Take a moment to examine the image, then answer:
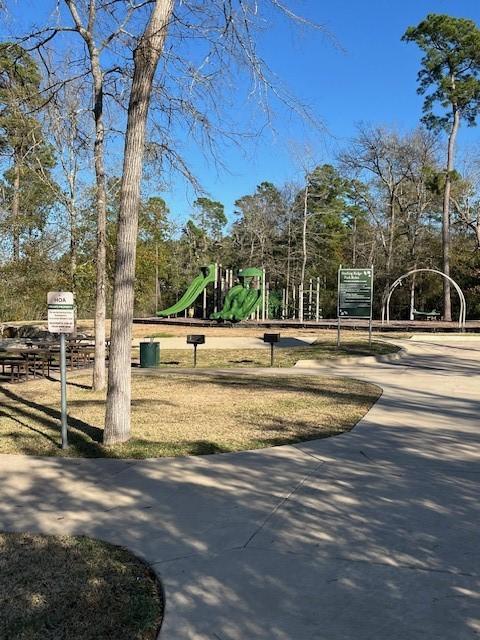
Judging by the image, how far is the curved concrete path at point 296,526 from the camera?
2.92 meters

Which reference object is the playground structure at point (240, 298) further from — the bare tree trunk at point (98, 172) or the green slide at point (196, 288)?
the bare tree trunk at point (98, 172)

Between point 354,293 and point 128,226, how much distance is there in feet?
46.0

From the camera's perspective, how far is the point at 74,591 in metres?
3.12

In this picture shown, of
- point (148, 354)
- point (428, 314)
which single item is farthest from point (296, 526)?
point (428, 314)

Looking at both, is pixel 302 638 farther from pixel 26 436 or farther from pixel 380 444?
pixel 26 436

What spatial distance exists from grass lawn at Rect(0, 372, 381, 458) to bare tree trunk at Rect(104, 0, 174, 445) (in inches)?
18.0

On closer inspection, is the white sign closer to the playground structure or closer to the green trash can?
the green trash can

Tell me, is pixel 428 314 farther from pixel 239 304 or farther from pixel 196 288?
pixel 196 288

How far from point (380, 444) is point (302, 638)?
406 cm

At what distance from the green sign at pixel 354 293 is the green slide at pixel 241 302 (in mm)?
14546

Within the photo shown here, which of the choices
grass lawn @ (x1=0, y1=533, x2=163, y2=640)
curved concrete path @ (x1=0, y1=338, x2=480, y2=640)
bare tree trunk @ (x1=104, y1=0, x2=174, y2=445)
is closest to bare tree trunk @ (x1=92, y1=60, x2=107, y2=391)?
bare tree trunk @ (x1=104, y1=0, x2=174, y2=445)

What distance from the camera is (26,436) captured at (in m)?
7.00

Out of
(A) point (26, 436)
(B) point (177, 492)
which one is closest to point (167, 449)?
(B) point (177, 492)

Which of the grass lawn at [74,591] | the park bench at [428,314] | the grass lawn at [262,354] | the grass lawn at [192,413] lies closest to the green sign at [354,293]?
the grass lawn at [262,354]
